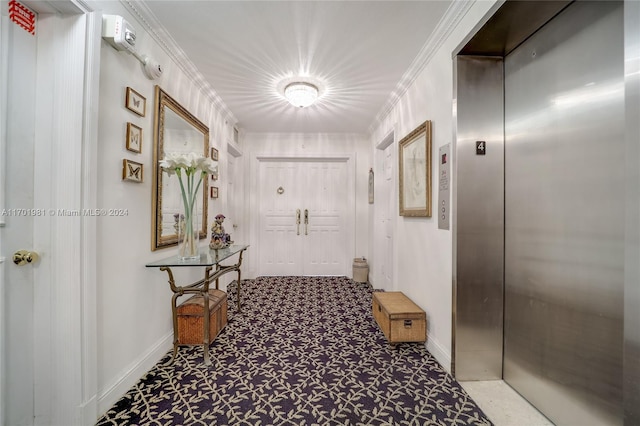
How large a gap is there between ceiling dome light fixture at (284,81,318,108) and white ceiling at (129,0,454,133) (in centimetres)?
10

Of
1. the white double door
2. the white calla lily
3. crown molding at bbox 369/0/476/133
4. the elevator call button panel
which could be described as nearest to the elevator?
the elevator call button panel

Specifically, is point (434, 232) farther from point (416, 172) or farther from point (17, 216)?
point (17, 216)

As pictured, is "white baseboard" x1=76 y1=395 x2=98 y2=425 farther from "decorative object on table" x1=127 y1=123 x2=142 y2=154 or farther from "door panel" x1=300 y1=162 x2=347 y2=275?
"door panel" x1=300 y1=162 x2=347 y2=275

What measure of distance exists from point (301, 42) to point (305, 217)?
2998mm

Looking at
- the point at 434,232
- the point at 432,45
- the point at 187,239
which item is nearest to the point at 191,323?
the point at 187,239

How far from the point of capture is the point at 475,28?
1.58 m

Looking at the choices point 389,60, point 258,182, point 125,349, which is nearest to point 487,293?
point 389,60

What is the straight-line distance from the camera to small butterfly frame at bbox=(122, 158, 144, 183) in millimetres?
1645

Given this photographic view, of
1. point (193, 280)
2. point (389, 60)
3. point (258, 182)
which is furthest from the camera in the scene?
point (258, 182)

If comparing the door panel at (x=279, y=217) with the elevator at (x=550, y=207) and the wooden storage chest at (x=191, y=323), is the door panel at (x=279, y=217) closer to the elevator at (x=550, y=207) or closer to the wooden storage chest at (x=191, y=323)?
the wooden storage chest at (x=191, y=323)

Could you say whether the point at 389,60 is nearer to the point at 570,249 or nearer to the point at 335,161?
the point at 570,249

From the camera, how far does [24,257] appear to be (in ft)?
4.12

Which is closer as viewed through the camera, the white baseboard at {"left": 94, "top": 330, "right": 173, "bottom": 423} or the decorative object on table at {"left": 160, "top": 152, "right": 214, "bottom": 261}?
the white baseboard at {"left": 94, "top": 330, "right": 173, "bottom": 423}

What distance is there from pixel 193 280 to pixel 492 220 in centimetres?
275
